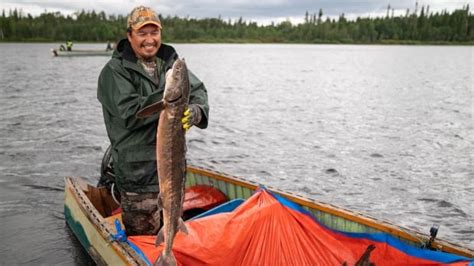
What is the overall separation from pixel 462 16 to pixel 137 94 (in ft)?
558

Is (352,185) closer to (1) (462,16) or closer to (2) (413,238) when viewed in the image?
(2) (413,238)

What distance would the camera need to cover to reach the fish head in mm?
3512

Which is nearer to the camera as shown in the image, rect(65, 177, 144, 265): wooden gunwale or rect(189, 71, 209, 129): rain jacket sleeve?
rect(189, 71, 209, 129): rain jacket sleeve

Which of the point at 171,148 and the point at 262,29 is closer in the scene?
the point at 171,148

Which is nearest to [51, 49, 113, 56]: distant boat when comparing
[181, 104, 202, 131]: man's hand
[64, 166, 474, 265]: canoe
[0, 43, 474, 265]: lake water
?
[0, 43, 474, 265]: lake water

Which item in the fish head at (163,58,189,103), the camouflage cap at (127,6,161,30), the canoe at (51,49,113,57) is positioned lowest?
the canoe at (51,49,113,57)

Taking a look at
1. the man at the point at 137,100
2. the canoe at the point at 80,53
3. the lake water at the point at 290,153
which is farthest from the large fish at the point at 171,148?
the canoe at the point at 80,53

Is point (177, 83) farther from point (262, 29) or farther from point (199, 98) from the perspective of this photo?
point (262, 29)

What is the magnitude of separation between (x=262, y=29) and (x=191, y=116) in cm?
18994

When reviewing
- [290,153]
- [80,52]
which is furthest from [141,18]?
[80,52]

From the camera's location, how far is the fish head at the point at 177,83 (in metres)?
3.51

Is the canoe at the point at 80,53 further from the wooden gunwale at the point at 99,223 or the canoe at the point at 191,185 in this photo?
the wooden gunwale at the point at 99,223

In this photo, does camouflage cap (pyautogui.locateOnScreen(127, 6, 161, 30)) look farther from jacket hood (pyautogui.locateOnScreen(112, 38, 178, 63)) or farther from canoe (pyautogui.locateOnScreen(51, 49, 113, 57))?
canoe (pyautogui.locateOnScreen(51, 49, 113, 57))

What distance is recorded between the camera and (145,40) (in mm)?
4566
